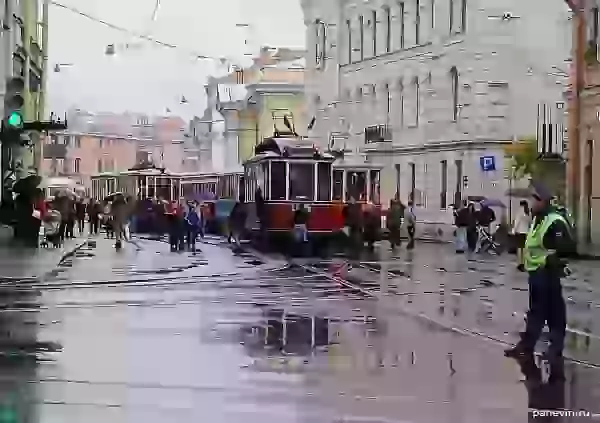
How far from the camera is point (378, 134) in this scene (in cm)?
2223

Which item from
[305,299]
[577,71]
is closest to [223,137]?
[577,71]

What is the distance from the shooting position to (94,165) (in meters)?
25.4

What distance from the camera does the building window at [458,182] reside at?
68.2 feet

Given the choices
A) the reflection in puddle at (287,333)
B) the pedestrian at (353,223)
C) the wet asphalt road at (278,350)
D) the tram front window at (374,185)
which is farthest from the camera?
the pedestrian at (353,223)

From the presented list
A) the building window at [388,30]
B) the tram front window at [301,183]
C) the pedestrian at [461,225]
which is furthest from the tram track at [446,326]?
the tram front window at [301,183]

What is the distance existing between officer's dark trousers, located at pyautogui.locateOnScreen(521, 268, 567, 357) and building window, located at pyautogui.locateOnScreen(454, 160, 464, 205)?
10650mm

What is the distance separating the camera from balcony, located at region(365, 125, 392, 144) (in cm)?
2195

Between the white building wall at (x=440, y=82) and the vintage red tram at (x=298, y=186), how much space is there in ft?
2.43

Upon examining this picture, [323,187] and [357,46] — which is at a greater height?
[357,46]

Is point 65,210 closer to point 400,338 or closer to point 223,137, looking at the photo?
point 223,137

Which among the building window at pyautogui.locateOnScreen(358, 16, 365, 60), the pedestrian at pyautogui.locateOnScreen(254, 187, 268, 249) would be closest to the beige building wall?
the building window at pyautogui.locateOnScreen(358, 16, 365, 60)

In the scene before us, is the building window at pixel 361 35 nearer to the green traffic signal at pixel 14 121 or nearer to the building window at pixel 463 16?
the building window at pixel 463 16

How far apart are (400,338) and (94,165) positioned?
1519 centimetres

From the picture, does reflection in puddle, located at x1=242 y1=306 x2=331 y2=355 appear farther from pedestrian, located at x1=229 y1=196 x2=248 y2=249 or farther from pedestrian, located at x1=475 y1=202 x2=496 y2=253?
pedestrian, located at x1=229 y1=196 x2=248 y2=249
